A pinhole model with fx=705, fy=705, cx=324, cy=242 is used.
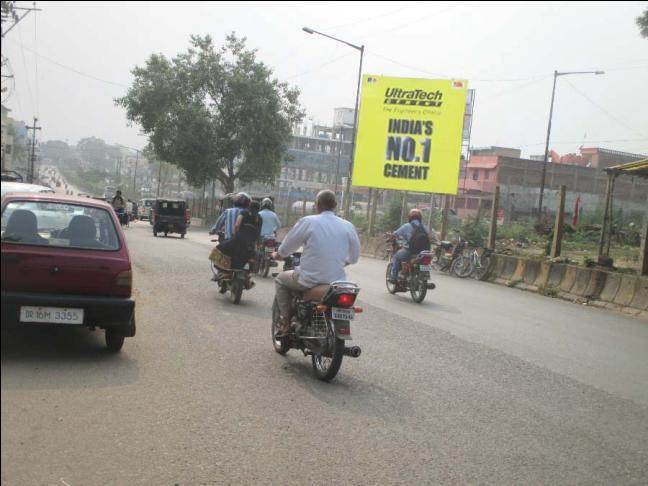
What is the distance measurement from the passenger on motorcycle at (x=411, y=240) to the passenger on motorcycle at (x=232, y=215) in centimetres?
331

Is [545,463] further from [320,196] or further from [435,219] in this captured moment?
[435,219]

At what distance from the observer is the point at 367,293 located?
13.7m

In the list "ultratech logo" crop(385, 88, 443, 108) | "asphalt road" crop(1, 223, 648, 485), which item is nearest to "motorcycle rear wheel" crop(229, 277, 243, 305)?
"asphalt road" crop(1, 223, 648, 485)

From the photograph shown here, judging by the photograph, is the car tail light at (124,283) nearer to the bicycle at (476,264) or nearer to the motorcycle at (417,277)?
the motorcycle at (417,277)

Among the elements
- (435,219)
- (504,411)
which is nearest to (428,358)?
(504,411)

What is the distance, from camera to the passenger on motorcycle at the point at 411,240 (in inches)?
525

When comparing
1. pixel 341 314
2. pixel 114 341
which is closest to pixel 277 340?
pixel 341 314

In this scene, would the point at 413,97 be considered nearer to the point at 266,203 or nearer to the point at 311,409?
the point at 266,203

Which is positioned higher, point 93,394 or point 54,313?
point 54,313

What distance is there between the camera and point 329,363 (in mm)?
6223

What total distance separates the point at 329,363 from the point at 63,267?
299 cm

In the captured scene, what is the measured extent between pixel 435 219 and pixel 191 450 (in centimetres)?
3019

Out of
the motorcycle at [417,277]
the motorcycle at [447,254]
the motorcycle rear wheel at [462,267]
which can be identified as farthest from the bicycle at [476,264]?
the motorcycle at [417,277]

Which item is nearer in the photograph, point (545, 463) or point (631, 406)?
point (545, 463)
